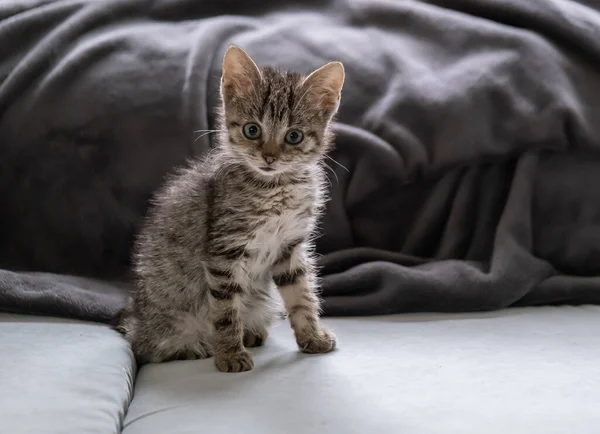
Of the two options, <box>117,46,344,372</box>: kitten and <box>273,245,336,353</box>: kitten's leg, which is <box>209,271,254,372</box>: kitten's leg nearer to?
<box>117,46,344,372</box>: kitten

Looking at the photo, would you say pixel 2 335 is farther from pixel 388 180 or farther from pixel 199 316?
pixel 388 180

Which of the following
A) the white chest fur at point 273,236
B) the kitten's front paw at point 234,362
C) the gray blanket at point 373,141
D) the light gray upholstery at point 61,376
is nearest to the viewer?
the light gray upholstery at point 61,376

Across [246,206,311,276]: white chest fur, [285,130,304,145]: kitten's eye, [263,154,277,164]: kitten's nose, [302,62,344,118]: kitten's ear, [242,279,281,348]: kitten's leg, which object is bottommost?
[242,279,281,348]: kitten's leg

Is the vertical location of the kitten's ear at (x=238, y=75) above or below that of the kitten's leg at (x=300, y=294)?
above

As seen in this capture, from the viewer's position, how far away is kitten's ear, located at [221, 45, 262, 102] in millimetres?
1676

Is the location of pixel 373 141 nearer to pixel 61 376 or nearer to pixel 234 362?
pixel 234 362

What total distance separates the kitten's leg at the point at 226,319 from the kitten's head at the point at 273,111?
266mm

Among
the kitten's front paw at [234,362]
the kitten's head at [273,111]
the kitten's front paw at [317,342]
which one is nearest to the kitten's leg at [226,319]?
the kitten's front paw at [234,362]

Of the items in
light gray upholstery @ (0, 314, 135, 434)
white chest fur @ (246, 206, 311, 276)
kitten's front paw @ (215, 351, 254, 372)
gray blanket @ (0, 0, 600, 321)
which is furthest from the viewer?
gray blanket @ (0, 0, 600, 321)

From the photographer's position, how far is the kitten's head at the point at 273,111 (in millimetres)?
1688

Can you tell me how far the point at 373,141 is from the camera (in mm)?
2096

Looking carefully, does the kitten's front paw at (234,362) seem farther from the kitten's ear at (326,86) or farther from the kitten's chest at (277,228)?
the kitten's ear at (326,86)

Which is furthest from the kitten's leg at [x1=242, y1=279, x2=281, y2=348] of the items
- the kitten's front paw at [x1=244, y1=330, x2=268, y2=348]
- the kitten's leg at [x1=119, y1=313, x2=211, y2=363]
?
the kitten's leg at [x1=119, y1=313, x2=211, y2=363]

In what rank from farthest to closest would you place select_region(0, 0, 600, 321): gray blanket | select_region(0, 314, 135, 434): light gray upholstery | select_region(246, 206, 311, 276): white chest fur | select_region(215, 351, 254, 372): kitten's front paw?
select_region(0, 0, 600, 321): gray blanket
select_region(246, 206, 311, 276): white chest fur
select_region(215, 351, 254, 372): kitten's front paw
select_region(0, 314, 135, 434): light gray upholstery
